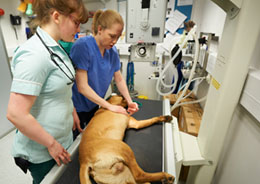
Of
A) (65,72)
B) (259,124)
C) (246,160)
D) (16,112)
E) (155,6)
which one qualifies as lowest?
(246,160)

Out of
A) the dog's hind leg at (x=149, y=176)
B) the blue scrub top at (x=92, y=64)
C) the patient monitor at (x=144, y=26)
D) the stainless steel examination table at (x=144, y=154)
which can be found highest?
the patient monitor at (x=144, y=26)

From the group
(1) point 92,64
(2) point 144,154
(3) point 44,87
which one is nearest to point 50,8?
(3) point 44,87

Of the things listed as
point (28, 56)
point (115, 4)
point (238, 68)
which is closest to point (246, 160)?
point (238, 68)

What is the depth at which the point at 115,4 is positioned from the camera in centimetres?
278

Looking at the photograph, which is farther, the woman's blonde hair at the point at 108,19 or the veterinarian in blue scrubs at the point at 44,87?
the woman's blonde hair at the point at 108,19

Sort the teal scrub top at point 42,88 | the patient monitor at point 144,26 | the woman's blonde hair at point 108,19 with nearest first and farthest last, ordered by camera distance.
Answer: the teal scrub top at point 42,88 → the woman's blonde hair at point 108,19 → the patient monitor at point 144,26

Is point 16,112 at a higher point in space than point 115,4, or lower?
lower

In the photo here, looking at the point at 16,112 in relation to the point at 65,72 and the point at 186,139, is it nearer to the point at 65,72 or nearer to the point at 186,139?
the point at 65,72

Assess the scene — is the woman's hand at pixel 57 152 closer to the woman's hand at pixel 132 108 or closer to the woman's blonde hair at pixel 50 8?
the woman's blonde hair at pixel 50 8

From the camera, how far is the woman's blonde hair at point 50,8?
583mm

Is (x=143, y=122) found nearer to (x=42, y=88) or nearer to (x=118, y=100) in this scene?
(x=118, y=100)

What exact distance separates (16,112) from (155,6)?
1.10m

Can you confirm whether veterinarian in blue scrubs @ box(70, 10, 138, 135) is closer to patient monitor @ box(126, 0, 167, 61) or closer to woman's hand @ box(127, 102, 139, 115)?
woman's hand @ box(127, 102, 139, 115)

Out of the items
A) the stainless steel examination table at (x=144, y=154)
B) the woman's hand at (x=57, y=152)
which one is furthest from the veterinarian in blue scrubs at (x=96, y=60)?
the woman's hand at (x=57, y=152)
